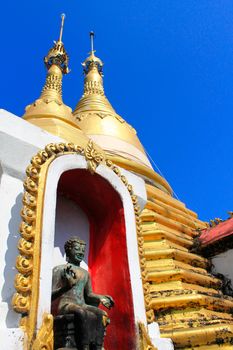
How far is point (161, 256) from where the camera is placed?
5.91 metres

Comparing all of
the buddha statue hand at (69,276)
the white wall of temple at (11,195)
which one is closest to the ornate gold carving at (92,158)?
the white wall of temple at (11,195)

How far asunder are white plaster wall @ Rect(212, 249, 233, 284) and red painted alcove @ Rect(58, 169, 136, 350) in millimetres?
2782

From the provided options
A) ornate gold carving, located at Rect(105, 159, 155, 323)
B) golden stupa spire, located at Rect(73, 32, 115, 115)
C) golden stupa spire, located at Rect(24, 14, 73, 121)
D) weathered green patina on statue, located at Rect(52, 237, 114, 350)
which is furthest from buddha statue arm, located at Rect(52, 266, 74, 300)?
golden stupa spire, located at Rect(73, 32, 115, 115)

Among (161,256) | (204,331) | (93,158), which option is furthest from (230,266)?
(93,158)

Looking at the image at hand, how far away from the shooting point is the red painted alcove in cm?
395

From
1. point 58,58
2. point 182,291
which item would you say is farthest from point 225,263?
point 58,58

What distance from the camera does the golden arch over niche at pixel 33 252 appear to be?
9.63ft

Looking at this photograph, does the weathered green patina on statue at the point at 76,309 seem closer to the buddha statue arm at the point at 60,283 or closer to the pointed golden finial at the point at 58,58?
the buddha statue arm at the point at 60,283

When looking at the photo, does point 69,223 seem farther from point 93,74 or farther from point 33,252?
point 93,74

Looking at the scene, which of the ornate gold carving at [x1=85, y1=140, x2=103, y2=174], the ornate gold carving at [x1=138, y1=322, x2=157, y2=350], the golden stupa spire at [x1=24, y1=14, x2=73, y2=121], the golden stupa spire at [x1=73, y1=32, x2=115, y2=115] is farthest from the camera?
the golden stupa spire at [x1=73, y1=32, x2=115, y2=115]

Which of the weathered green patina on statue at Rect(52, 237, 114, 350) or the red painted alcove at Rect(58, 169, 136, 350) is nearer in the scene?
the weathered green patina on statue at Rect(52, 237, 114, 350)

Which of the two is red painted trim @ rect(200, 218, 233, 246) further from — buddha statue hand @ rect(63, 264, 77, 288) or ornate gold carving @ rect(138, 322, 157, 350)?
buddha statue hand @ rect(63, 264, 77, 288)

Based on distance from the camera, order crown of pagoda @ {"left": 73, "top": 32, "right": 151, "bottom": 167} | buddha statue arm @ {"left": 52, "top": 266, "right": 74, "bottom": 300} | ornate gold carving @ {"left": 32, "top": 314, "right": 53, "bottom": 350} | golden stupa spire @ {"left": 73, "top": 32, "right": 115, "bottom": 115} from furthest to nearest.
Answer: golden stupa spire @ {"left": 73, "top": 32, "right": 115, "bottom": 115}
crown of pagoda @ {"left": 73, "top": 32, "right": 151, "bottom": 167}
buddha statue arm @ {"left": 52, "top": 266, "right": 74, "bottom": 300}
ornate gold carving @ {"left": 32, "top": 314, "right": 53, "bottom": 350}

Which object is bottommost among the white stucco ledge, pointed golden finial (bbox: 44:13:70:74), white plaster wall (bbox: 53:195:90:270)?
white plaster wall (bbox: 53:195:90:270)
